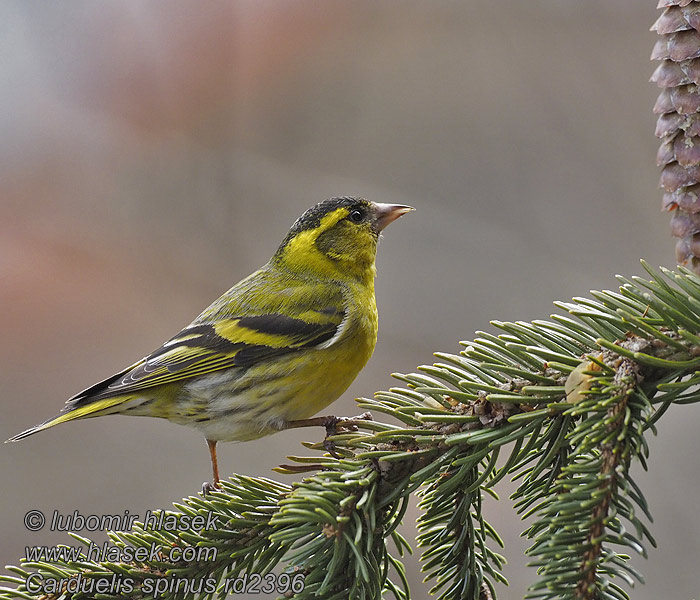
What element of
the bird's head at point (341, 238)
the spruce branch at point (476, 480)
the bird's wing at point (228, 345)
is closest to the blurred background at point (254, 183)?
the bird's head at point (341, 238)

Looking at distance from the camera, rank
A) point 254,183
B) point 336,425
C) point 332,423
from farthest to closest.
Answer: point 254,183, point 332,423, point 336,425

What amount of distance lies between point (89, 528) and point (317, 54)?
Answer: 3.27m

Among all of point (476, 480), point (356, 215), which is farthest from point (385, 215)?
point (476, 480)

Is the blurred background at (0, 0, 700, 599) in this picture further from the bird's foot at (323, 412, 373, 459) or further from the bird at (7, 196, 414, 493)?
the bird's foot at (323, 412, 373, 459)

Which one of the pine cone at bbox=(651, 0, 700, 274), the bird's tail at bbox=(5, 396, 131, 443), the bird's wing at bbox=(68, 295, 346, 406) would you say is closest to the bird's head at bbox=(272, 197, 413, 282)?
the bird's wing at bbox=(68, 295, 346, 406)

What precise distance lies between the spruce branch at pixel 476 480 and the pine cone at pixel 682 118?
0.94 ft

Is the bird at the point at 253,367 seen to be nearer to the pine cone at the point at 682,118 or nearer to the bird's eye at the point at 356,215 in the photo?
the bird's eye at the point at 356,215

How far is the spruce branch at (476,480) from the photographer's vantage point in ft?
2.99

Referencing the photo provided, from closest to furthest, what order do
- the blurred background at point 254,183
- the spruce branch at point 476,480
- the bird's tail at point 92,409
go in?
the spruce branch at point 476,480, the bird's tail at point 92,409, the blurred background at point 254,183

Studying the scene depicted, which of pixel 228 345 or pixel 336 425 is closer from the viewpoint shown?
pixel 336 425

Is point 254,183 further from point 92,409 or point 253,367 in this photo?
point 92,409

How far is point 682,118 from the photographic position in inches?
55.0

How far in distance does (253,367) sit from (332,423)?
451mm

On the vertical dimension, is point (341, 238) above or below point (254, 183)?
below
